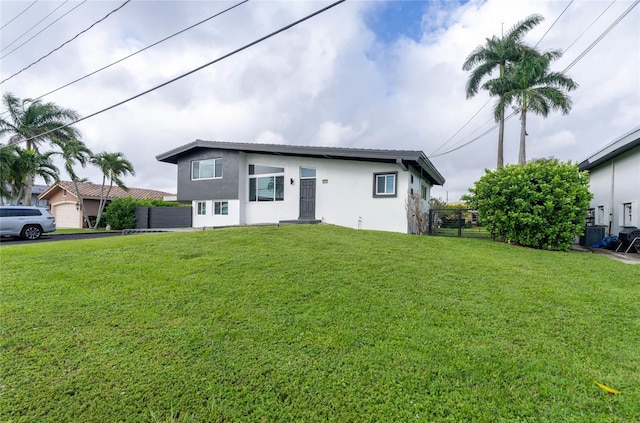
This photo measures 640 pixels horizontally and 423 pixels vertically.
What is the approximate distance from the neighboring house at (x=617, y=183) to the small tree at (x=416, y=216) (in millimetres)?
6849

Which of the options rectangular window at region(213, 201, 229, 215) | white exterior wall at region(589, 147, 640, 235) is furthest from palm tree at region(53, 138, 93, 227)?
white exterior wall at region(589, 147, 640, 235)

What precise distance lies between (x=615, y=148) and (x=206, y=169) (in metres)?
17.6

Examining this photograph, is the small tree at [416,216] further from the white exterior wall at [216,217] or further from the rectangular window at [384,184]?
the white exterior wall at [216,217]

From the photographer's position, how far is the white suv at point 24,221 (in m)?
12.9

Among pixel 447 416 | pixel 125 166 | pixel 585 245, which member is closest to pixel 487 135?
pixel 585 245

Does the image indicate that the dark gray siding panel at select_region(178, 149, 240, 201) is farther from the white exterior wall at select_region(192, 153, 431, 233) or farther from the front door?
the front door

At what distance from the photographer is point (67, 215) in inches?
984

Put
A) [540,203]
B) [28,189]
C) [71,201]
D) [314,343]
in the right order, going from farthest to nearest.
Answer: [71,201] → [28,189] → [540,203] → [314,343]

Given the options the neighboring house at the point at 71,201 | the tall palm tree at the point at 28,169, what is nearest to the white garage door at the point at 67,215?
the neighboring house at the point at 71,201

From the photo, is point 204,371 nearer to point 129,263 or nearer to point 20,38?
point 129,263

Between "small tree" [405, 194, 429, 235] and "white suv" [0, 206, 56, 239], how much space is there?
17.4 meters

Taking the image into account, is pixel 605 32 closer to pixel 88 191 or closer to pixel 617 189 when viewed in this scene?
pixel 617 189

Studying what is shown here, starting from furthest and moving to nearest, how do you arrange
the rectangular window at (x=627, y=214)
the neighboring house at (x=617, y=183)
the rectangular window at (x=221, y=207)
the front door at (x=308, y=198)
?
the rectangular window at (x=221, y=207), the front door at (x=308, y=198), the rectangular window at (x=627, y=214), the neighboring house at (x=617, y=183)

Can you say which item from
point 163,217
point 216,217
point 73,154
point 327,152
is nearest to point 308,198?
point 327,152
